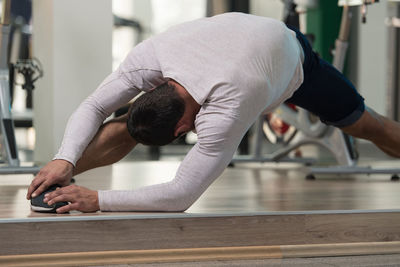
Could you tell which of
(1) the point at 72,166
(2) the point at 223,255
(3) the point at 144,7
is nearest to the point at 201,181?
(2) the point at 223,255

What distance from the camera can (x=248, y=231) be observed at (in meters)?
1.91

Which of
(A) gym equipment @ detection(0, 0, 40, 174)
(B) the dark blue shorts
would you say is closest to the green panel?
(A) gym equipment @ detection(0, 0, 40, 174)

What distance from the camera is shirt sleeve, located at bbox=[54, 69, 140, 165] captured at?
1.94 metres

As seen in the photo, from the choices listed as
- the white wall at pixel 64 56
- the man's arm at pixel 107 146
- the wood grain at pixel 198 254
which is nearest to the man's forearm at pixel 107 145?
the man's arm at pixel 107 146

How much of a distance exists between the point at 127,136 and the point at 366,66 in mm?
3494

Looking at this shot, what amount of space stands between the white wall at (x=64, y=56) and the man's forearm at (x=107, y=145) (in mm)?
1876

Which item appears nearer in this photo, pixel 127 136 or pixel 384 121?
pixel 127 136

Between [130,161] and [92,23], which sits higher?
[92,23]

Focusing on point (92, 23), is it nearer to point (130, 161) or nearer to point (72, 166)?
point (130, 161)

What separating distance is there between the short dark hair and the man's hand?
0.22 meters

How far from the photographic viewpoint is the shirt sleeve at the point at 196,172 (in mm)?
1796

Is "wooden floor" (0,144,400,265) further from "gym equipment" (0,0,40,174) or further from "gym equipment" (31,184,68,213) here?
"gym equipment" (0,0,40,174)

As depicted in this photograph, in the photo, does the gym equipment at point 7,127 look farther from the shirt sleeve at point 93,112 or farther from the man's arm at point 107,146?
the shirt sleeve at point 93,112

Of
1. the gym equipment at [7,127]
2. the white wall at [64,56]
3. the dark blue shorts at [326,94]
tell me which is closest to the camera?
the dark blue shorts at [326,94]
